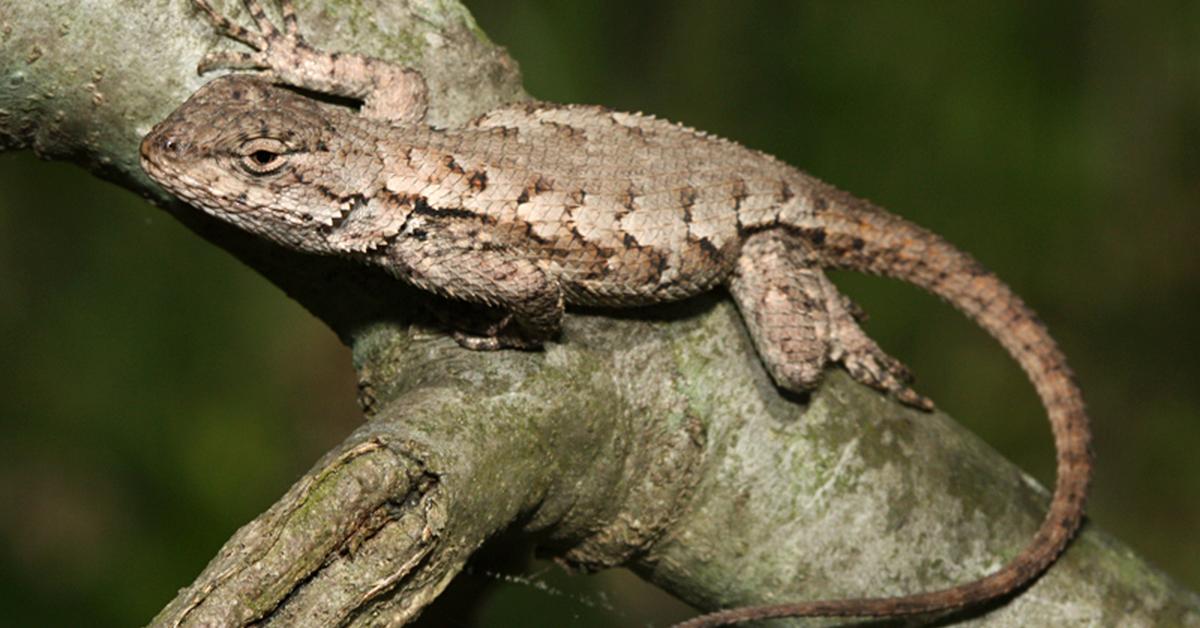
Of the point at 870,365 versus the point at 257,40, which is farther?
the point at 870,365

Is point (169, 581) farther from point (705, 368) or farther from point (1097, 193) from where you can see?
point (1097, 193)

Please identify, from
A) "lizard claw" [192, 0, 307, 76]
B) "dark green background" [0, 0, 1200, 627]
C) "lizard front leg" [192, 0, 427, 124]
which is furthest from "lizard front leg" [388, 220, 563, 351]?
"dark green background" [0, 0, 1200, 627]

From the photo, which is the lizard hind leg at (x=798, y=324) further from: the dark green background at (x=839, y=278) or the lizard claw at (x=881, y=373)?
the dark green background at (x=839, y=278)

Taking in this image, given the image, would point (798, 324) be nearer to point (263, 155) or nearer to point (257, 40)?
point (263, 155)

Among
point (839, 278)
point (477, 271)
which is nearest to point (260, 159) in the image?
point (477, 271)

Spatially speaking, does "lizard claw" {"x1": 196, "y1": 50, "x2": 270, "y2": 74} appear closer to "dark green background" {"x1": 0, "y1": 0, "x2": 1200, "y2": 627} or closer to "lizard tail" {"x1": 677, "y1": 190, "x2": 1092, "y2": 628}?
"lizard tail" {"x1": 677, "y1": 190, "x2": 1092, "y2": 628}

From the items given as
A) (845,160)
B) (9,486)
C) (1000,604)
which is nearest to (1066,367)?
(1000,604)

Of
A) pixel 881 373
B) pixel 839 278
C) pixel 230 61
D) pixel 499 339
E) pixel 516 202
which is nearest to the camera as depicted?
pixel 499 339
